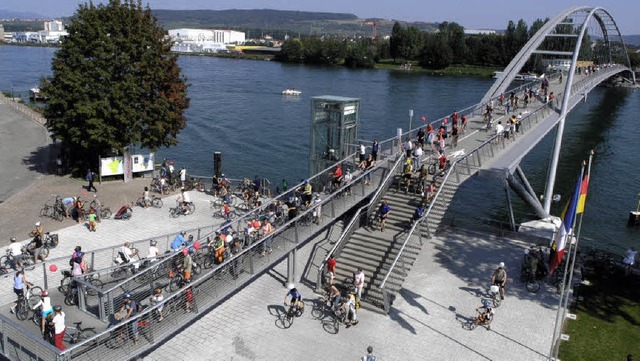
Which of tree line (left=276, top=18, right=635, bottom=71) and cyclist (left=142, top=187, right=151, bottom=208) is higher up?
tree line (left=276, top=18, right=635, bottom=71)

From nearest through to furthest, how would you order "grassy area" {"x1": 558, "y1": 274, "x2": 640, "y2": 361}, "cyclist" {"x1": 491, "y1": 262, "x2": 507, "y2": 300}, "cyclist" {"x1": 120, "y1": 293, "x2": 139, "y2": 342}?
1. "cyclist" {"x1": 120, "y1": 293, "x2": 139, "y2": 342}
2. "grassy area" {"x1": 558, "y1": 274, "x2": 640, "y2": 361}
3. "cyclist" {"x1": 491, "y1": 262, "x2": 507, "y2": 300}

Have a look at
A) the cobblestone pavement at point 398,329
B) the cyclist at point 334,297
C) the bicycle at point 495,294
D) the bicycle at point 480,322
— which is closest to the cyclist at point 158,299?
the cobblestone pavement at point 398,329

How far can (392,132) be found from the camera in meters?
58.8

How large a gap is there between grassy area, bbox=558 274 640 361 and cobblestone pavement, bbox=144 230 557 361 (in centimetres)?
76

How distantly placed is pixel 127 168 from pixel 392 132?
110 feet

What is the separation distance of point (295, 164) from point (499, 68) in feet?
342

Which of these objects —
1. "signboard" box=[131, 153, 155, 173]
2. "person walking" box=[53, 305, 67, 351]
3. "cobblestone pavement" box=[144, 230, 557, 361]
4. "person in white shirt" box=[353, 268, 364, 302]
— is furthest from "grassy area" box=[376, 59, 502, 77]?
"person walking" box=[53, 305, 67, 351]

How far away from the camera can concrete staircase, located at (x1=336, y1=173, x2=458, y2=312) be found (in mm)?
17922

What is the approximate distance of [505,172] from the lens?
2198 cm

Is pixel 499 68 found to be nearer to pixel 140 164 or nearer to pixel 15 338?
pixel 140 164

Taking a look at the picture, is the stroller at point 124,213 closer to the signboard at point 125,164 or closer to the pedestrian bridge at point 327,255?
the pedestrian bridge at point 327,255

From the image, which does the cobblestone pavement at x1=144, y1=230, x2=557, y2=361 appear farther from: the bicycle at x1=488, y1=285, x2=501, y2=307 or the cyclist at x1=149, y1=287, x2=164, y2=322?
the cyclist at x1=149, y1=287, x2=164, y2=322

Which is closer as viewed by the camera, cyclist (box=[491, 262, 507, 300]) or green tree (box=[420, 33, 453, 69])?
cyclist (box=[491, 262, 507, 300])

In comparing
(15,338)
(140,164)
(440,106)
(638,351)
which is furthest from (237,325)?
(440,106)
